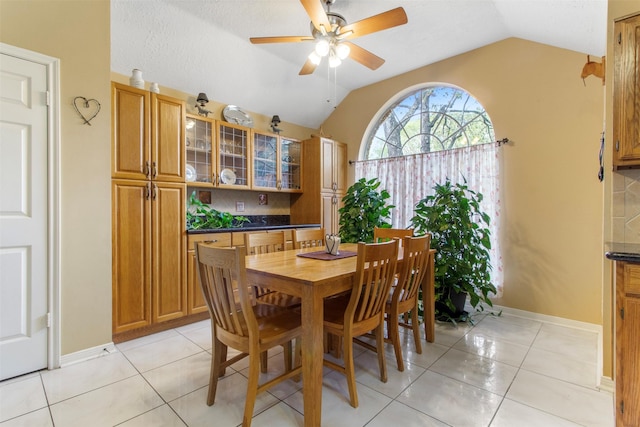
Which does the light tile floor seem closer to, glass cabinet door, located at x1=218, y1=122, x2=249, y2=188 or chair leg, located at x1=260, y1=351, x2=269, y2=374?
chair leg, located at x1=260, y1=351, x2=269, y2=374

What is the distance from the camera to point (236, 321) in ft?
4.84

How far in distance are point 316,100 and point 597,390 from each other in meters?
4.32

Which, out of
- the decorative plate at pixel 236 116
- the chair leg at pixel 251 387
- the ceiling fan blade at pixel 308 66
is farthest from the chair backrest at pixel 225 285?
the decorative plate at pixel 236 116

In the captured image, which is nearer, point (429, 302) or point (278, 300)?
point (278, 300)

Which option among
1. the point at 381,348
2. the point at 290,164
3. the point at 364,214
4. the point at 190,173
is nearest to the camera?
the point at 381,348

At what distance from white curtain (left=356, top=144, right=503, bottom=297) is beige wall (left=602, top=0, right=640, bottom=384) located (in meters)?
1.40

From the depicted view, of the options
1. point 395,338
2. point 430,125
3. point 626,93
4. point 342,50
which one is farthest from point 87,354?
point 430,125

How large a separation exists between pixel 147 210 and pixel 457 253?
308cm

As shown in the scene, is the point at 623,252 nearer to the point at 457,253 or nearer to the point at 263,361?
the point at 457,253

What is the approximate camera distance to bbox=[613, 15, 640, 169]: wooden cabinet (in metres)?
1.60

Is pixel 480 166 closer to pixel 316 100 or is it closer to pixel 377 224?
pixel 377 224

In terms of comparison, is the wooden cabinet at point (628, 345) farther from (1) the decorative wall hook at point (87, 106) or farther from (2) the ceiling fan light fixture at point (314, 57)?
(1) the decorative wall hook at point (87, 106)

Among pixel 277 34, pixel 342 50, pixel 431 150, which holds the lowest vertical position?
pixel 431 150

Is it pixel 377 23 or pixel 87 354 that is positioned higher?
pixel 377 23
